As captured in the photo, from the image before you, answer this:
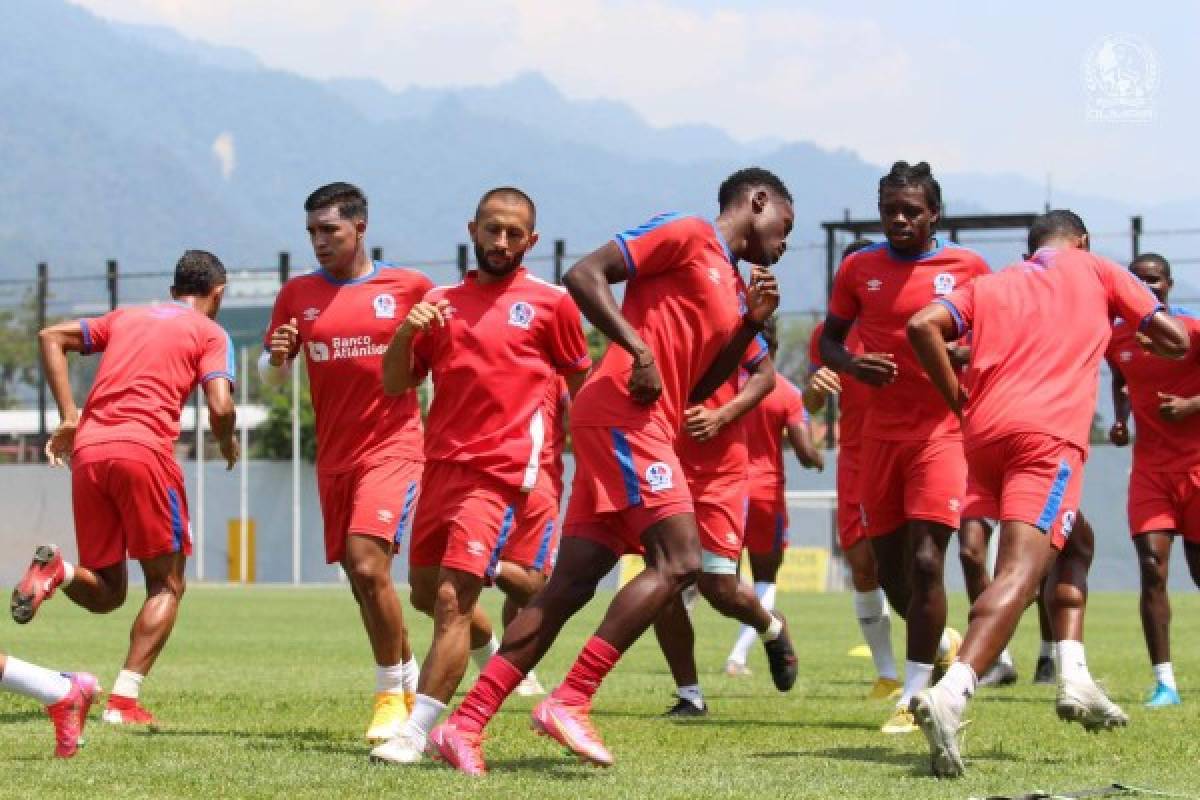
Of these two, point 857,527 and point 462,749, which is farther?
point 857,527

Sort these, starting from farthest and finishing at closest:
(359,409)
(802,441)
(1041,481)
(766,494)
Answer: (802,441) → (766,494) → (359,409) → (1041,481)

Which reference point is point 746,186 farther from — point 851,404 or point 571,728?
point 851,404

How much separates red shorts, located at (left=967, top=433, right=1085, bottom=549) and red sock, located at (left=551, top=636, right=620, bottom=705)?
1.75 metres

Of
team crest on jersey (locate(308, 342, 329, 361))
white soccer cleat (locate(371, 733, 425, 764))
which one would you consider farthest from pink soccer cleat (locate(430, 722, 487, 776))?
team crest on jersey (locate(308, 342, 329, 361))

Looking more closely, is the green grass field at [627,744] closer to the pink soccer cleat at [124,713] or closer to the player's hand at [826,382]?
the pink soccer cleat at [124,713]

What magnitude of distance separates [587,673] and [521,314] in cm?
168

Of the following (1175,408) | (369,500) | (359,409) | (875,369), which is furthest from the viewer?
(1175,408)

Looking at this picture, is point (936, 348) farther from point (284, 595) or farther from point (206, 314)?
point (284, 595)

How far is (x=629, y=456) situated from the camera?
324 inches

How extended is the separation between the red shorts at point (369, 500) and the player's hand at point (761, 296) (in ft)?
6.27

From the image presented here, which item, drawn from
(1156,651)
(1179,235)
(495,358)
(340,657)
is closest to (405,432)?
(495,358)

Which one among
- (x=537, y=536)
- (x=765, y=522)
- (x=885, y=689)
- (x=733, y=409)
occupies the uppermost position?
(x=733, y=409)

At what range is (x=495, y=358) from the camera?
8.93 meters

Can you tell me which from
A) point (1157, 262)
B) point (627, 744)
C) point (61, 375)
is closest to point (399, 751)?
point (627, 744)
